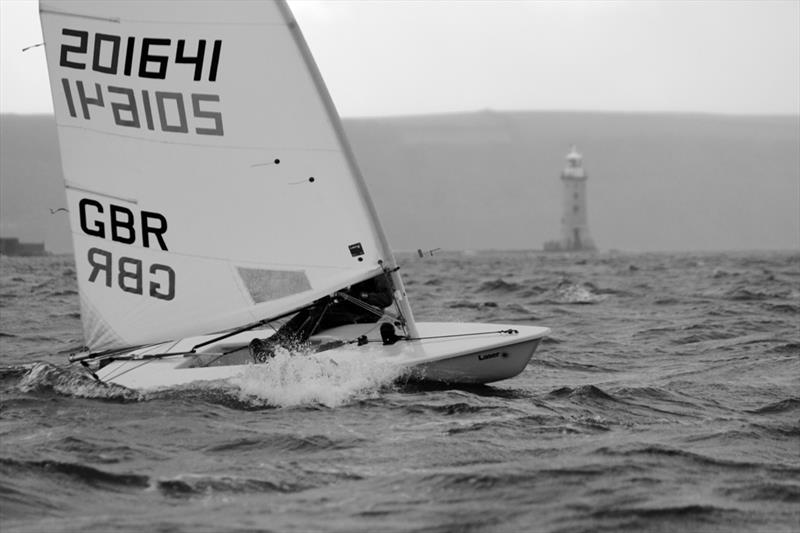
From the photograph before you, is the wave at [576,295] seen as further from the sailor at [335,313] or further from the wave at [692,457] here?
the wave at [692,457]

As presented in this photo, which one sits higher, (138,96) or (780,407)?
(138,96)

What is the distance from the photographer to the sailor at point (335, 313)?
1110 cm

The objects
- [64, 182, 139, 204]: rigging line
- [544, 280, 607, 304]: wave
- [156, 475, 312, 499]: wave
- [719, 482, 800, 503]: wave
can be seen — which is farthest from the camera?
[544, 280, 607, 304]: wave

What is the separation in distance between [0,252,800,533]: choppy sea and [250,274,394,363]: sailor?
0.90 m

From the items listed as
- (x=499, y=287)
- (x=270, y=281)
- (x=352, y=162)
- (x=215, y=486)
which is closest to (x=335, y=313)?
(x=270, y=281)

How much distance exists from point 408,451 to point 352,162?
352 centimetres

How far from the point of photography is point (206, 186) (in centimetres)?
1051

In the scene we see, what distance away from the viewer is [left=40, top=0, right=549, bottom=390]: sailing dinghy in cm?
1027

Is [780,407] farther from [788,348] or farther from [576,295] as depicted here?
[576,295]

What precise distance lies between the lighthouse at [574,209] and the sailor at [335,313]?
137247 mm

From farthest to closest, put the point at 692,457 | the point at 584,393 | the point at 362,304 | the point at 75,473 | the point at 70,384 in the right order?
the point at 362,304
the point at 70,384
the point at 584,393
the point at 692,457
the point at 75,473

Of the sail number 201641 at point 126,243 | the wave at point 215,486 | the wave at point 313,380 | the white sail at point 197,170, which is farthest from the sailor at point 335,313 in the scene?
the wave at point 215,486

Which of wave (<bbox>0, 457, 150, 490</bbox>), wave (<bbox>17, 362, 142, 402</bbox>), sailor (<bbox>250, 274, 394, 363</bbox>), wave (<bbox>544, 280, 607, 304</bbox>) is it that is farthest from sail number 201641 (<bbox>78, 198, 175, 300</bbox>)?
wave (<bbox>544, 280, 607, 304</bbox>)

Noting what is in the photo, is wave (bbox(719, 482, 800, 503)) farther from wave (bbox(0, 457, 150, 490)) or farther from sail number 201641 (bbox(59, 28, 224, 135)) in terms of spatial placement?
sail number 201641 (bbox(59, 28, 224, 135))
